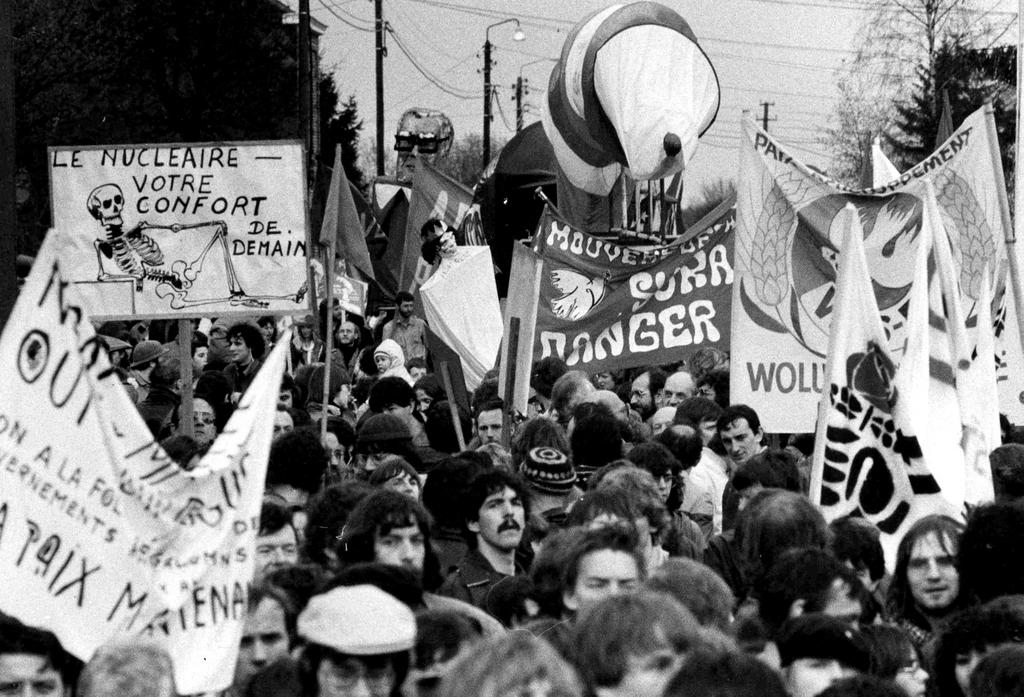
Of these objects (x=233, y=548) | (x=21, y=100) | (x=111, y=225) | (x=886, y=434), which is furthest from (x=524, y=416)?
(x=21, y=100)

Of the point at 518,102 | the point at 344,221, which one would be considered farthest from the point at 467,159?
the point at 344,221

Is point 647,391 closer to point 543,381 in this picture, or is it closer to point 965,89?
point 543,381

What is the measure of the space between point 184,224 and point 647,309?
3.16 m

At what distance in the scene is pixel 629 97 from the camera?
649 inches

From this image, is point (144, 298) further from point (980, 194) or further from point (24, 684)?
point (24, 684)

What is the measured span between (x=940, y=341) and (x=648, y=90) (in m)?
8.56

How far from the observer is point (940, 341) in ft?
26.7

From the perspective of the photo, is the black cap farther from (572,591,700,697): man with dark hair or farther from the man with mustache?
the man with mustache

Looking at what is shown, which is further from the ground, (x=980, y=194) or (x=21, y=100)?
(x=21, y=100)

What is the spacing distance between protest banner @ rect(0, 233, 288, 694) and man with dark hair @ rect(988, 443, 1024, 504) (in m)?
3.80

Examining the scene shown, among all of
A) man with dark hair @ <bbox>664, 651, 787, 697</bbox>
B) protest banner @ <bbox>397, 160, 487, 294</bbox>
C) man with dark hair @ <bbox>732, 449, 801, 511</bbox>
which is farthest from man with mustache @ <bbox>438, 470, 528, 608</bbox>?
protest banner @ <bbox>397, 160, 487, 294</bbox>

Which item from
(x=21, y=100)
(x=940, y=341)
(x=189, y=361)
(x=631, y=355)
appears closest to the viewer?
(x=940, y=341)

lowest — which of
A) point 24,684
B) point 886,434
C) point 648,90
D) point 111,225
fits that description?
point 24,684

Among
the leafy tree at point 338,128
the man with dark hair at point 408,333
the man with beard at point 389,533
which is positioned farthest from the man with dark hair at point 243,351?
the leafy tree at point 338,128
